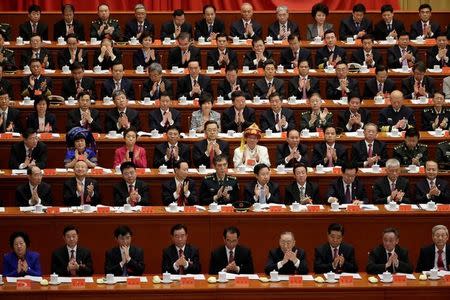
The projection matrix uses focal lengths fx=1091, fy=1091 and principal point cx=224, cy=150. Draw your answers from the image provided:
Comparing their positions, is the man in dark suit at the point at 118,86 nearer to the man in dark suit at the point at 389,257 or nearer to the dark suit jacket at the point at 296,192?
the dark suit jacket at the point at 296,192

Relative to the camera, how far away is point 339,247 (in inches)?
428

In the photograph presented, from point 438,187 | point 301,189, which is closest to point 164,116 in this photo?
point 301,189

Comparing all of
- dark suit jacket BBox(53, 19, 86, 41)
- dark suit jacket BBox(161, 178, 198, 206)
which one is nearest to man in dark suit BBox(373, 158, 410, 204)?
dark suit jacket BBox(161, 178, 198, 206)

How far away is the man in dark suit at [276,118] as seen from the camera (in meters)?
13.5

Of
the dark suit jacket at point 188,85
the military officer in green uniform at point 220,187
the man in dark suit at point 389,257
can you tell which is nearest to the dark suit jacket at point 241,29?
the dark suit jacket at point 188,85

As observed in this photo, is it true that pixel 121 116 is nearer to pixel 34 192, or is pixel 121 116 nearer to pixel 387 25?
pixel 34 192

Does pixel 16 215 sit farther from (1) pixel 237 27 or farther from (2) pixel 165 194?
(1) pixel 237 27

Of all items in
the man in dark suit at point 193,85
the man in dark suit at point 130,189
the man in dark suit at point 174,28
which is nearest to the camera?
the man in dark suit at point 130,189

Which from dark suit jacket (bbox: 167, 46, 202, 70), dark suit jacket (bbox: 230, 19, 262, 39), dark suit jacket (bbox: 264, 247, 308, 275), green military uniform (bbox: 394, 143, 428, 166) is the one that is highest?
dark suit jacket (bbox: 230, 19, 262, 39)

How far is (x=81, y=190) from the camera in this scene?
471 inches

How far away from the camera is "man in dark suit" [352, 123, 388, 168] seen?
12.8 metres

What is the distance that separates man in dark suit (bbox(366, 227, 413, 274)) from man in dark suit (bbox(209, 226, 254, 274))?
1200mm

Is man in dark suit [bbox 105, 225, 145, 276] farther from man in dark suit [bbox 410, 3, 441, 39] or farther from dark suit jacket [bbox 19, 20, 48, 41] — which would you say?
man in dark suit [bbox 410, 3, 441, 39]

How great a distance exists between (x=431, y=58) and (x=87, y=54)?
15.6ft
